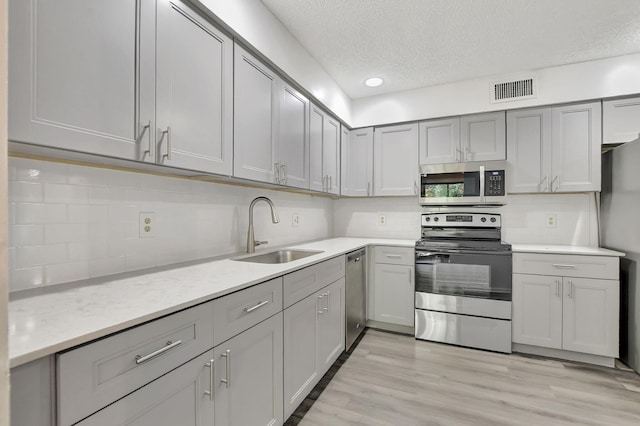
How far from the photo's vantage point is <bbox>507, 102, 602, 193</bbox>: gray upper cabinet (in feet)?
8.75

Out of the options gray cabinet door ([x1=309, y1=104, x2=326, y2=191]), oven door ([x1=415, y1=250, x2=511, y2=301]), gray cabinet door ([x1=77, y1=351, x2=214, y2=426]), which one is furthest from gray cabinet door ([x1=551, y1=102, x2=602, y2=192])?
gray cabinet door ([x1=77, y1=351, x2=214, y2=426])

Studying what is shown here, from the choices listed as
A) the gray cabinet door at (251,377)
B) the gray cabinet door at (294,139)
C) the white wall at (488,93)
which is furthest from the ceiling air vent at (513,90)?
the gray cabinet door at (251,377)

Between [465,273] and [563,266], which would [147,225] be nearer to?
[465,273]

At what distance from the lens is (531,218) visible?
3.05 meters

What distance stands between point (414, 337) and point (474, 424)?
1233 millimetres

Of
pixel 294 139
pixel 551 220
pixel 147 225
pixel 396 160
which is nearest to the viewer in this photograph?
pixel 147 225

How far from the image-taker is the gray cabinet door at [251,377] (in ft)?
3.77

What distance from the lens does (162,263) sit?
163 cm

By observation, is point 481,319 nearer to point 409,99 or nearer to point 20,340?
point 409,99

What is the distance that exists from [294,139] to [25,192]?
163 cm

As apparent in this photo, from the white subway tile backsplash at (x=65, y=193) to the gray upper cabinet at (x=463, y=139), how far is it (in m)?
2.95

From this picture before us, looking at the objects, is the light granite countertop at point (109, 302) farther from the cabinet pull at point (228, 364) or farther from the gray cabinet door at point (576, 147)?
the gray cabinet door at point (576, 147)

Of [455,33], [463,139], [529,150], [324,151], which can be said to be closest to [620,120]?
[529,150]

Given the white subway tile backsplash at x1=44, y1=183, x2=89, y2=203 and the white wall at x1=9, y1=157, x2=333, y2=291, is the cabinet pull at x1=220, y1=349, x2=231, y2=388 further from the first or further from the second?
the white subway tile backsplash at x1=44, y1=183, x2=89, y2=203
